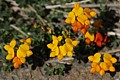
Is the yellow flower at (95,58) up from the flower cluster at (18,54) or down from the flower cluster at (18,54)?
down

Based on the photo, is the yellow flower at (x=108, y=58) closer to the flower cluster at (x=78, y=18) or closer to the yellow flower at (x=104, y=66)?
the yellow flower at (x=104, y=66)

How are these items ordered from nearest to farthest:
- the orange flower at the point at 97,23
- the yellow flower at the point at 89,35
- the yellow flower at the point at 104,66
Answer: the yellow flower at the point at 104,66
the yellow flower at the point at 89,35
the orange flower at the point at 97,23

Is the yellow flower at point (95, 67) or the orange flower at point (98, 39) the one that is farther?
the orange flower at point (98, 39)

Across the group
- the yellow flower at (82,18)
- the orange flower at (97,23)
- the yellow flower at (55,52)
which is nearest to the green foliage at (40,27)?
the orange flower at (97,23)

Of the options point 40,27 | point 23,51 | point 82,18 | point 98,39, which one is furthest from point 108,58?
point 40,27

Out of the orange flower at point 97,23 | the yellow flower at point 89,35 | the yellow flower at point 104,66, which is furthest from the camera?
the orange flower at point 97,23

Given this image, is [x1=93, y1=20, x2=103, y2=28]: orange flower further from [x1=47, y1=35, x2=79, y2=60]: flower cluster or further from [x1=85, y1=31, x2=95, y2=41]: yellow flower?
[x1=47, y1=35, x2=79, y2=60]: flower cluster

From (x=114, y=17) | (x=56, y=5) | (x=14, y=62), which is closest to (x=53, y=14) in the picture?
(x=56, y=5)

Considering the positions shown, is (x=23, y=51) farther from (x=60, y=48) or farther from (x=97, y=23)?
(x=97, y=23)

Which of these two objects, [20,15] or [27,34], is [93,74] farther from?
[20,15]
